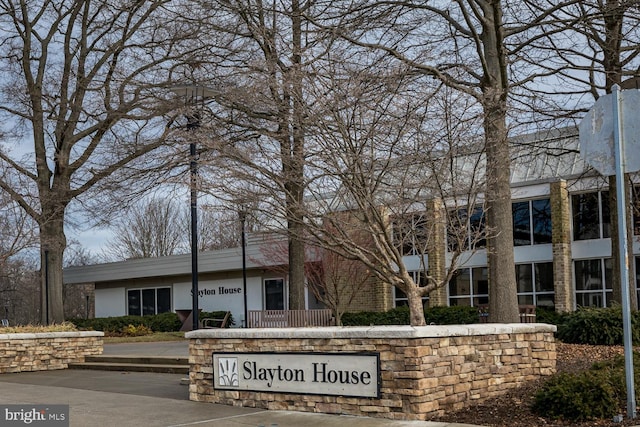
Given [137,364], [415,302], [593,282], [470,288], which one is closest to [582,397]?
[415,302]

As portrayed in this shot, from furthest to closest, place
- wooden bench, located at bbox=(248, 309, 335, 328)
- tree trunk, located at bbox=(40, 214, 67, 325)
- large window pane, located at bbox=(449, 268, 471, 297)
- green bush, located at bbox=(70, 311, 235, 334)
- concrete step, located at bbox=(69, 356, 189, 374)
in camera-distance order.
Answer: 1. green bush, located at bbox=(70, 311, 235, 334)
2. large window pane, located at bbox=(449, 268, 471, 297)
3. tree trunk, located at bbox=(40, 214, 67, 325)
4. wooden bench, located at bbox=(248, 309, 335, 328)
5. concrete step, located at bbox=(69, 356, 189, 374)

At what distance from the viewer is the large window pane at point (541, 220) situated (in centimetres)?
2777

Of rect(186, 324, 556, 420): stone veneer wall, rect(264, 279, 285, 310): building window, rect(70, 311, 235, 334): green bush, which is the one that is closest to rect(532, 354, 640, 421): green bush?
rect(186, 324, 556, 420): stone veneer wall

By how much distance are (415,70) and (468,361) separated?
18.7 ft

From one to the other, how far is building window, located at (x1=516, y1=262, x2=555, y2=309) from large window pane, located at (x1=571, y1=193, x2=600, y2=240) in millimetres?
1550

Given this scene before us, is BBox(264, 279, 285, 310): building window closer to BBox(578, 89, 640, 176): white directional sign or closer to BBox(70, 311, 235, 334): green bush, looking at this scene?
BBox(70, 311, 235, 334): green bush

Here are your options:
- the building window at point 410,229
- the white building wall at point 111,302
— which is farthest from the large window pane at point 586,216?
the white building wall at point 111,302

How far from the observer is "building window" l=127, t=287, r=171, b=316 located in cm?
4122

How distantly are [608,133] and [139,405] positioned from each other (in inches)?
287

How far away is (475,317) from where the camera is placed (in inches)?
998

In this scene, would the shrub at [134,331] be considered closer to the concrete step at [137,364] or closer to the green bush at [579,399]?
the concrete step at [137,364]

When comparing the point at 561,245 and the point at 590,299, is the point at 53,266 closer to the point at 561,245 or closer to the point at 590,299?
the point at 561,245

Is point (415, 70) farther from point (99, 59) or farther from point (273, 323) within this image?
point (99, 59)

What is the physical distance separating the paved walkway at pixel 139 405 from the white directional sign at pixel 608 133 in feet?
10.6
